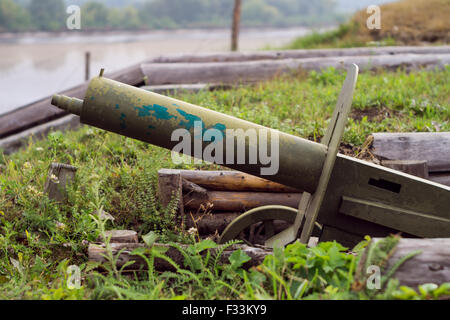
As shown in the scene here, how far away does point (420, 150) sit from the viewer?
11.9ft

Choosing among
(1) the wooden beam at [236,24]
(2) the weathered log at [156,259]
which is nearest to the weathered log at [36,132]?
(2) the weathered log at [156,259]

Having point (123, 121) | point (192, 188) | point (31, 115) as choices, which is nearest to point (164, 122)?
point (123, 121)

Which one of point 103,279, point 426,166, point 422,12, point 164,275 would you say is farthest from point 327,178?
point 422,12

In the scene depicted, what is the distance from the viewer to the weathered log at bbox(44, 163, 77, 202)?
10.9 ft

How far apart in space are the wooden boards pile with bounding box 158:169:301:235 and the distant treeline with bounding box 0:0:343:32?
68.4 feet

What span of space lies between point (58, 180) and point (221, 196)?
47.5 inches

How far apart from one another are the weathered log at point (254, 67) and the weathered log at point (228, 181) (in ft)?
10.5

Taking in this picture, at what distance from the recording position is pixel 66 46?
21.0m

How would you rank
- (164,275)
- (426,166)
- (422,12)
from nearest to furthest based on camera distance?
1. (164,275)
2. (426,166)
3. (422,12)

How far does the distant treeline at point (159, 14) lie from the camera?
29042mm

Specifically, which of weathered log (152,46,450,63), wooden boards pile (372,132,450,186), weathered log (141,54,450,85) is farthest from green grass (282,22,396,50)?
wooden boards pile (372,132,450,186)

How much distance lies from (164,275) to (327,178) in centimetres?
97

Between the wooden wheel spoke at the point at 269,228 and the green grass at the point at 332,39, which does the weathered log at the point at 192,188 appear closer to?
the wooden wheel spoke at the point at 269,228

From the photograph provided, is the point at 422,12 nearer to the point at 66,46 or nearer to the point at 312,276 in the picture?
the point at 312,276
